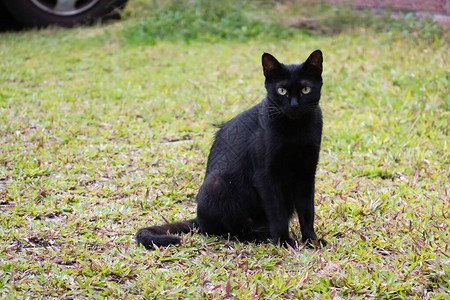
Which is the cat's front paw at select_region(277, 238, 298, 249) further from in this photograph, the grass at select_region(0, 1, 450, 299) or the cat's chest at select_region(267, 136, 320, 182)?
the cat's chest at select_region(267, 136, 320, 182)

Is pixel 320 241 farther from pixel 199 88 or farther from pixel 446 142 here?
pixel 199 88

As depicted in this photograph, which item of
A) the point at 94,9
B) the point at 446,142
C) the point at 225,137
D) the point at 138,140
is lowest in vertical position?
the point at 446,142

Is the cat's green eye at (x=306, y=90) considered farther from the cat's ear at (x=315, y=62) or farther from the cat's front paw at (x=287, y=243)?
the cat's front paw at (x=287, y=243)

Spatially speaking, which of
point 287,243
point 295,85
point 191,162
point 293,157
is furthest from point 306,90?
point 191,162

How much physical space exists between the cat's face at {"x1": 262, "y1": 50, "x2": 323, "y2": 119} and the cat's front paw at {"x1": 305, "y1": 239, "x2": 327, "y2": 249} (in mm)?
672

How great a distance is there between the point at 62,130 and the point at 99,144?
466 mm

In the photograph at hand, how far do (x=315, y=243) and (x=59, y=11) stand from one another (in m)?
6.74

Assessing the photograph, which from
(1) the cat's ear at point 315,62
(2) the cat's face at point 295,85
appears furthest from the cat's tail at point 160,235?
(1) the cat's ear at point 315,62

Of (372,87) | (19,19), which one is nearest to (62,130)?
(372,87)

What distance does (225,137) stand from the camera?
3098mm

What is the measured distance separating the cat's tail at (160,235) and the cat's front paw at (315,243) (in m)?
0.69

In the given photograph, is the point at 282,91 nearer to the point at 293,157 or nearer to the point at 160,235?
the point at 293,157

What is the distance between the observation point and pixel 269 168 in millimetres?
2801

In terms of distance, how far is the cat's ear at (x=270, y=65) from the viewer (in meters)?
2.77
